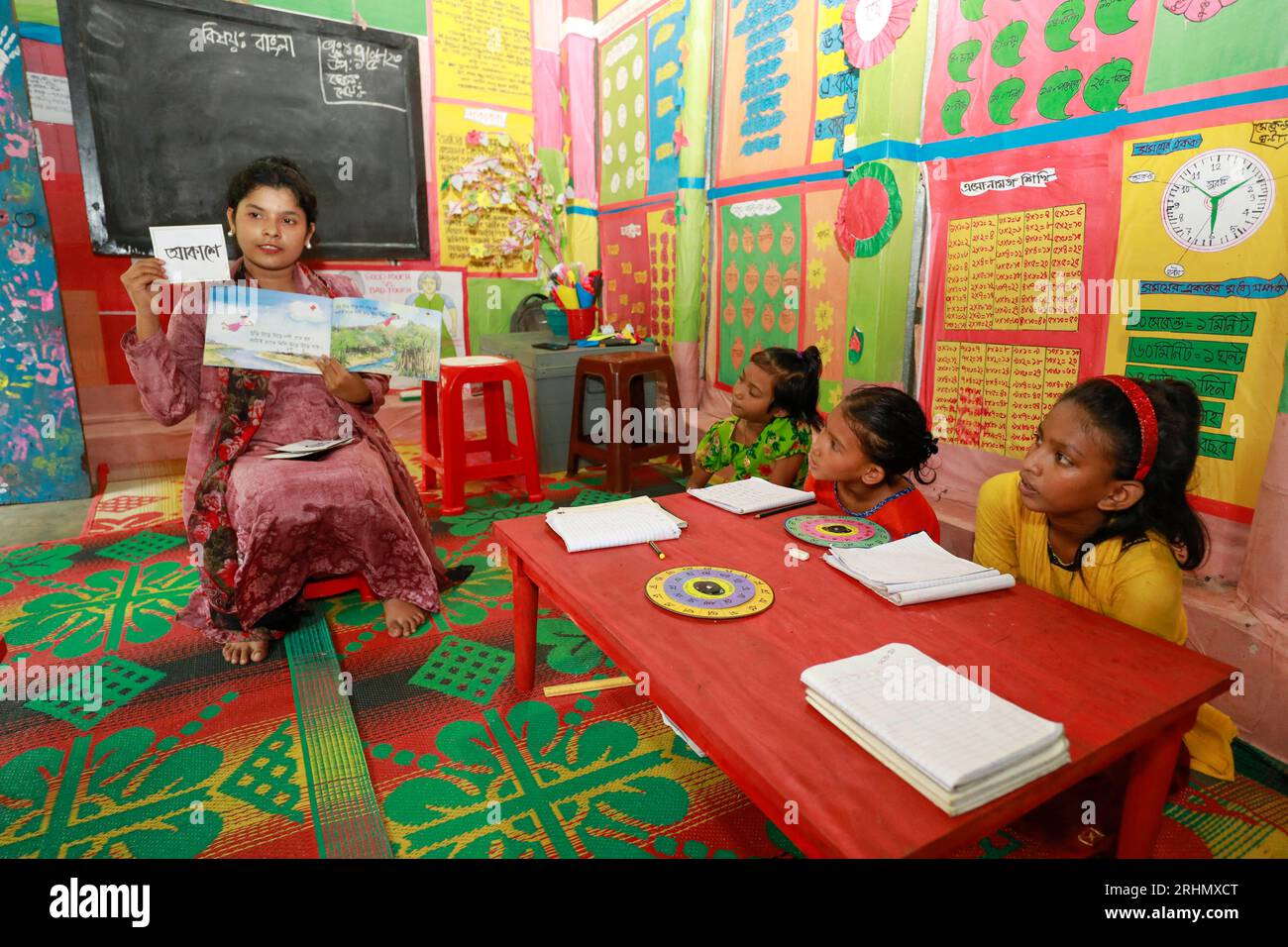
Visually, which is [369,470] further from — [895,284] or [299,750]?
[895,284]

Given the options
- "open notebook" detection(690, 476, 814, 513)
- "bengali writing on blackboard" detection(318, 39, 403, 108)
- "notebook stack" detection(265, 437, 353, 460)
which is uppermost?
"bengali writing on blackboard" detection(318, 39, 403, 108)

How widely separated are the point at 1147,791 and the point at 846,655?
0.48 m

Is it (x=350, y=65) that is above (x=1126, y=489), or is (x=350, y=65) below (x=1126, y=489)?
above

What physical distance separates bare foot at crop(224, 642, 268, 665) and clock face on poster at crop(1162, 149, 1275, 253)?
2.69 meters

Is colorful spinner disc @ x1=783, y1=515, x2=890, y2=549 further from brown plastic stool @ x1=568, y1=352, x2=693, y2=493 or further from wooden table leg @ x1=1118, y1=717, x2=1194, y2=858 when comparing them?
brown plastic stool @ x1=568, y1=352, x2=693, y2=493

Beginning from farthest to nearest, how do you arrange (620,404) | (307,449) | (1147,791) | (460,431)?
(620,404)
(460,431)
(307,449)
(1147,791)

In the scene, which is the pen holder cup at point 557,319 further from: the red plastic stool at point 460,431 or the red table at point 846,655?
the red table at point 846,655

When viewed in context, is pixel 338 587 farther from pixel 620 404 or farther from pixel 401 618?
pixel 620 404

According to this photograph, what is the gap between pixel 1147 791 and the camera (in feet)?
3.45

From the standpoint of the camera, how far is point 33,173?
3.12 metres

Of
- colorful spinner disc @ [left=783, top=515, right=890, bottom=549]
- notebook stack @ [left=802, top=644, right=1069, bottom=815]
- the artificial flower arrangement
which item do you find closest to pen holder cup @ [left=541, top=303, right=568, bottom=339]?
the artificial flower arrangement

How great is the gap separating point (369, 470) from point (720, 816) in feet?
4.61

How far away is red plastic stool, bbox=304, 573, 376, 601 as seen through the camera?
2.34 m

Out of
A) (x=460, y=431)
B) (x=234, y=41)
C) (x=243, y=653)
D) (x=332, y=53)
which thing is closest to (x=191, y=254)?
(x=243, y=653)
